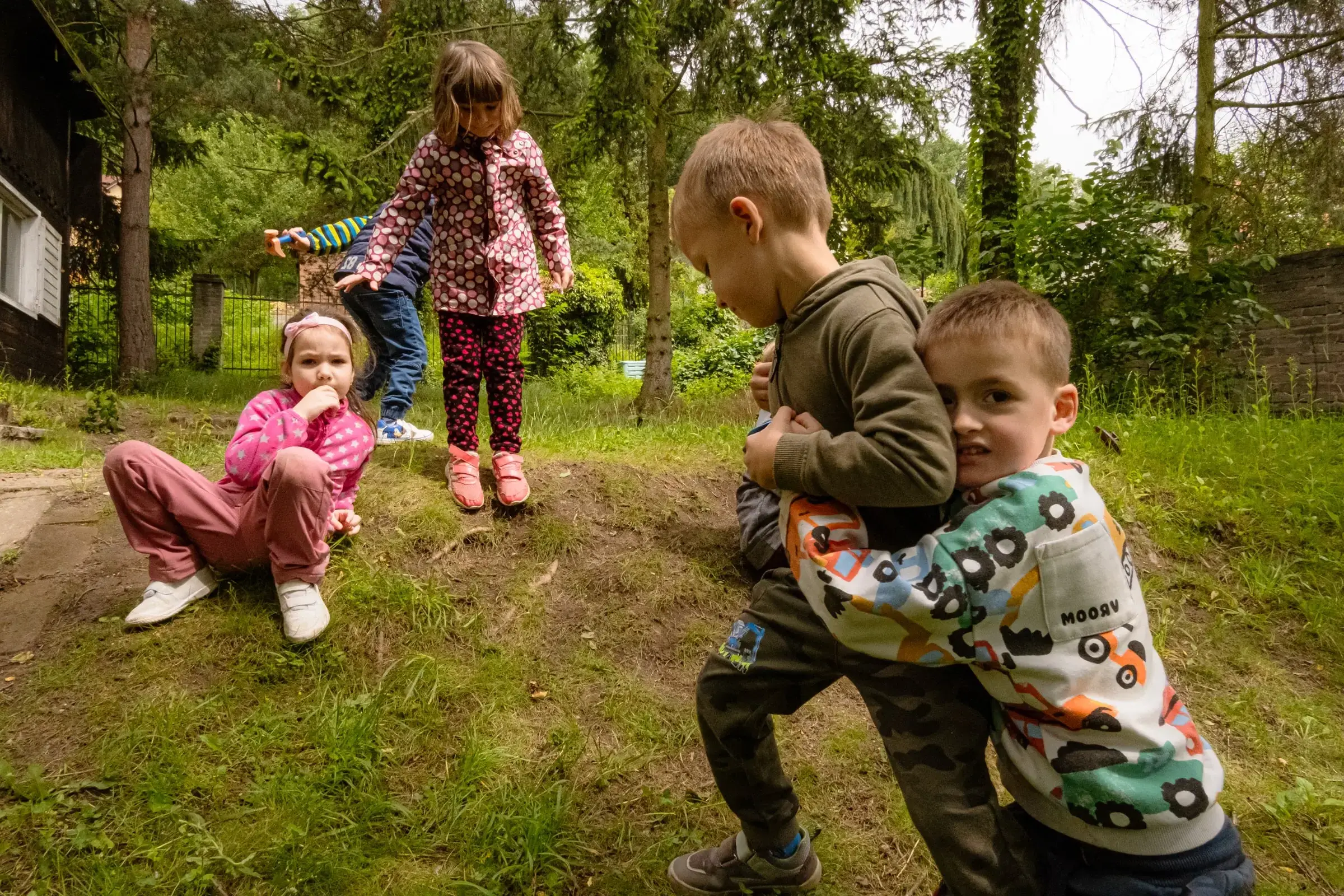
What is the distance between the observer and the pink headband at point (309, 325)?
296cm

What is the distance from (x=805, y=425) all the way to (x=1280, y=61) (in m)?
11.4

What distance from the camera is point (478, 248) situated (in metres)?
3.43

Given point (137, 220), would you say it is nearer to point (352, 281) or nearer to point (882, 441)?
point (352, 281)

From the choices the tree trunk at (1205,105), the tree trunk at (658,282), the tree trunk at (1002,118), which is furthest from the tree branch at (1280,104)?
the tree trunk at (658,282)

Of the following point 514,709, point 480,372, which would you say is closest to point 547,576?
point 514,709

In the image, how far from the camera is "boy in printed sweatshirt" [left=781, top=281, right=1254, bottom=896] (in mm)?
1230

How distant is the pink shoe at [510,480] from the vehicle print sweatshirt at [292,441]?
2.06 feet

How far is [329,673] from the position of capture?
8.84ft

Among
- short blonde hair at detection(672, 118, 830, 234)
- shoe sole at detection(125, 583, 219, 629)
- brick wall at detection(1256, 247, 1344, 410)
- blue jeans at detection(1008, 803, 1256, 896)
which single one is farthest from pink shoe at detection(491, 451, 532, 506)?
brick wall at detection(1256, 247, 1344, 410)

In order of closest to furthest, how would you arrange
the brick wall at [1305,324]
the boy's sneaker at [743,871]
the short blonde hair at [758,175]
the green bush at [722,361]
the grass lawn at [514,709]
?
the short blonde hair at [758,175]
the boy's sneaker at [743,871]
the grass lawn at [514,709]
the brick wall at [1305,324]
the green bush at [722,361]

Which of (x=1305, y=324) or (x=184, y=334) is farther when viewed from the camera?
(x=184, y=334)

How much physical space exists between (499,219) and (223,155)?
27.6 m

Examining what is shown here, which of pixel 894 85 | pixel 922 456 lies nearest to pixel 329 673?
pixel 922 456

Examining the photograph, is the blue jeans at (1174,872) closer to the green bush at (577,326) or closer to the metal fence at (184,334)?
the metal fence at (184,334)
